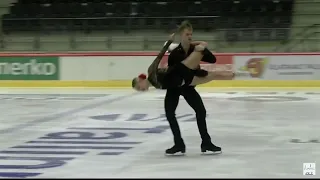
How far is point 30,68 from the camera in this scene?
1692 centimetres

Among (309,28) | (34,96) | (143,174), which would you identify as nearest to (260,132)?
(143,174)

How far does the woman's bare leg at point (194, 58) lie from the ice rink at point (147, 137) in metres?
0.97

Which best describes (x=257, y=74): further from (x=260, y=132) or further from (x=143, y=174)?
(x=143, y=174)

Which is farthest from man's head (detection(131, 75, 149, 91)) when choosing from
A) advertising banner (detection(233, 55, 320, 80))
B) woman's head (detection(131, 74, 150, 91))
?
advertising banner (detection(233, 55, 320, 80))

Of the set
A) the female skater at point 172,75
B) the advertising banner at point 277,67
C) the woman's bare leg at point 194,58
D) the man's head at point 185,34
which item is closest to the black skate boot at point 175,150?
the female skater at point 172,75

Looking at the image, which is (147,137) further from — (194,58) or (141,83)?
(194,58)

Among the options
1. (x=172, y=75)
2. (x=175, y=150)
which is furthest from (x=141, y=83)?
(x=175, y=150)

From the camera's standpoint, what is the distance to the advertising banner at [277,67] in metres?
15.7

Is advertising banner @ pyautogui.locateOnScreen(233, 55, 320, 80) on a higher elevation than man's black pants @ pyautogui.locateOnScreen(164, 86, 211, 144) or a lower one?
lower

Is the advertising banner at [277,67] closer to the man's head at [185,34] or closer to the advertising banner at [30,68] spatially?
the advertising banner at [30,68]

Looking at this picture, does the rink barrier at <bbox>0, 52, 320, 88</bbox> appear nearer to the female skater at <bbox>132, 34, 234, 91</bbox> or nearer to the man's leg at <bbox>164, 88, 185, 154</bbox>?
the man's leg at <bbox>164, 88, 185, 154</bbox>

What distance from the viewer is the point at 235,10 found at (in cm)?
2084

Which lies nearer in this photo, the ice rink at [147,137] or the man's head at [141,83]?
the ice rink at [147,137]

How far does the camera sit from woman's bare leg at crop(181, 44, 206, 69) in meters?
5.50
